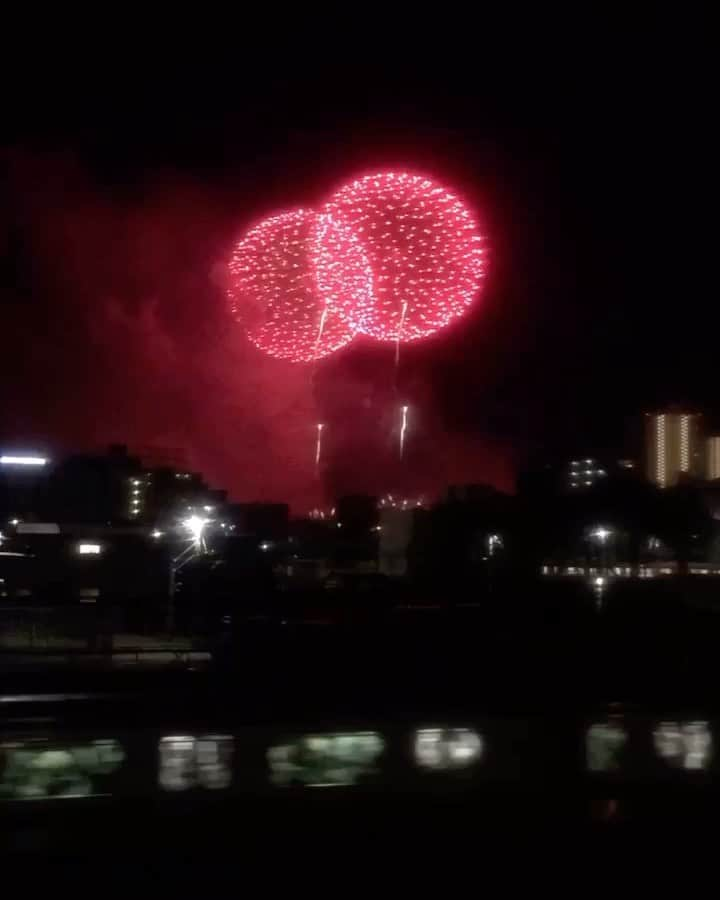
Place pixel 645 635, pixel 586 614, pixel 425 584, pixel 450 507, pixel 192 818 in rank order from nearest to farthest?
1. pixel 192 818
2. pixel 645 635
3. pixel 586 614
4. pixel 425 584
5. pixel 450 507

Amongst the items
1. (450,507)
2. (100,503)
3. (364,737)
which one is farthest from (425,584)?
(100,503)

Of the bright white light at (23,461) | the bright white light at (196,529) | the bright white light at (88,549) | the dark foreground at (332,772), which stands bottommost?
the dark foreground at (332,772)

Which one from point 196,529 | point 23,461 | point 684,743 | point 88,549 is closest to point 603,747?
point 684,743

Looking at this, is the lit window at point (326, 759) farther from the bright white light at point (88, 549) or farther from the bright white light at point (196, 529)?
the bright white light at point (196, 529)

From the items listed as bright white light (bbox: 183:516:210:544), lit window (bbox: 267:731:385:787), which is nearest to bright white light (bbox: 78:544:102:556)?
bright white light (bbox: 183:516:210:544)

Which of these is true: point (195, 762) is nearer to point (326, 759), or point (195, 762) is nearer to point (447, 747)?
point (326, 759)

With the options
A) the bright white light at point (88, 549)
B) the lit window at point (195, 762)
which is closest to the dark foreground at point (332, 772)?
the lit window at point (195, 762)

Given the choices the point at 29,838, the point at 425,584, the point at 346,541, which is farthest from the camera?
the point at 346,541

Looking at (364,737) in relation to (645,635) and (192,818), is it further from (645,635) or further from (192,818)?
(645,635)

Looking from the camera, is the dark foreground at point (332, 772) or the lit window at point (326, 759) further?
the lit window at point (326, 759)
